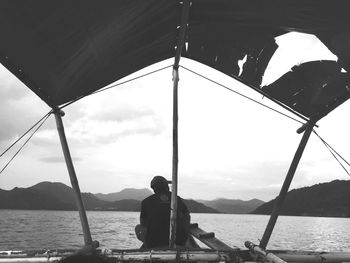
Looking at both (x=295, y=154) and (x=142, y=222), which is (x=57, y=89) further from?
(x=295, y=154)

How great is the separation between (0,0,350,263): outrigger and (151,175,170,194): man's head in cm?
21

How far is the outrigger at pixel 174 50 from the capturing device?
5.38 m

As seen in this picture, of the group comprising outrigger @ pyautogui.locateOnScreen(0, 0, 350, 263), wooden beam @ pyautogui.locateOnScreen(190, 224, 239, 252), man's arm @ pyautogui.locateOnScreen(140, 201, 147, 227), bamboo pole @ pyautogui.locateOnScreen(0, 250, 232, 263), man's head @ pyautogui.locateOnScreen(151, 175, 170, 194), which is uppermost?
outrigger @ pyautogui.locateOnScreen(0, 0, 350, 263)

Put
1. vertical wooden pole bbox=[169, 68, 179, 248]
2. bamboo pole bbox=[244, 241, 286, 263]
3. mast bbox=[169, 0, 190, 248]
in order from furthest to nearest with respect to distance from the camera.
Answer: vertical wooden pole bbox=[169, 68, 179, 248]
mast bbox=[169, 0, 190, 248]
bamboo pole bbox=[244, 241, 286, 263]

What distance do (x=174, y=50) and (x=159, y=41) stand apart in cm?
63

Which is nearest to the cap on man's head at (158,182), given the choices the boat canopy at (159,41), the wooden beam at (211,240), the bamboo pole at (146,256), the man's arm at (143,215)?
the man's arm at (143,215)

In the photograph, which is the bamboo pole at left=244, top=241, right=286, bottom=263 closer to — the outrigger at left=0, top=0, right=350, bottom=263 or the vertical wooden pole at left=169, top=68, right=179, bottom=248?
the outrigger at left=0, top=0, right=350, bottom=263

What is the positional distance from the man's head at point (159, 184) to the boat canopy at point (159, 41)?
2.49m

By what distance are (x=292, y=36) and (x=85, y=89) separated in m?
4.33

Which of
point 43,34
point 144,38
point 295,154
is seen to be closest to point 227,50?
point 144,38

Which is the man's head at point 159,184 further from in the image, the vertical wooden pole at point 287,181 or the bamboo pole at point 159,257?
Answer: the vertical wooden pole at point 287,181

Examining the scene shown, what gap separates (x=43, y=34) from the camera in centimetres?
571

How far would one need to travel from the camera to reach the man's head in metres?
6.89

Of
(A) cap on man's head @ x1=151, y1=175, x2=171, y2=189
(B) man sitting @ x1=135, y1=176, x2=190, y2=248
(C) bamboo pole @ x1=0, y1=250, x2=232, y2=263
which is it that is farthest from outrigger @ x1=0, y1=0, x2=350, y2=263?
(B) man sitting @ x1=135, y1=176, x2=190, y2=248
